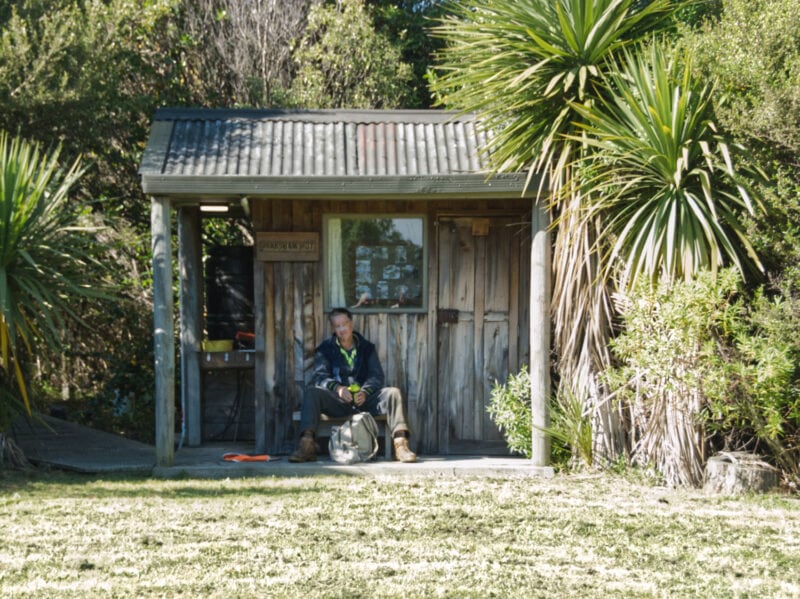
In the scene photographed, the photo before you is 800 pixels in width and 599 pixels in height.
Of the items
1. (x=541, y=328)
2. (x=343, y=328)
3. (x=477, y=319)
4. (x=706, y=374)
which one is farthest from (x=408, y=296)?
(x=706, y=374)

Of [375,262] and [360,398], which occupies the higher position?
[375,262]

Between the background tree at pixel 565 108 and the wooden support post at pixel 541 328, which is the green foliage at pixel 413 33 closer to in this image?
the background tree at pixel 565 108

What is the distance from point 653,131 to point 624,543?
3.07 metres

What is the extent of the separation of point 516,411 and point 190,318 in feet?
11.0

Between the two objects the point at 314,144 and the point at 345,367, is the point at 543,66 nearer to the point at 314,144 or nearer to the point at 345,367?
the point at 314,144

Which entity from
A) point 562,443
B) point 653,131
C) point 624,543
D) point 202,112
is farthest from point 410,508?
point 202,112

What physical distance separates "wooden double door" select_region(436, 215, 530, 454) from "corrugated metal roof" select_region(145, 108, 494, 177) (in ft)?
2.85

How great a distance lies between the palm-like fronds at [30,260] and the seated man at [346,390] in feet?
6.27

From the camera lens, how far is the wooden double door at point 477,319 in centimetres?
922

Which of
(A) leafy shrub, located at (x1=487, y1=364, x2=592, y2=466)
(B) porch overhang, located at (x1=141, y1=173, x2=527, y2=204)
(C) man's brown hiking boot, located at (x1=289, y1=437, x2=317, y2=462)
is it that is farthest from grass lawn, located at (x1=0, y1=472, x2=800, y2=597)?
(B) porch overhang, located at (x1=141, y1=173, x2=527, y2=204)

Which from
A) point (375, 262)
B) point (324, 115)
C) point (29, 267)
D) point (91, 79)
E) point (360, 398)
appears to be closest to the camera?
point (29, 267)

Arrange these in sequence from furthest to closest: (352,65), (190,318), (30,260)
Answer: (352,65) < (190,318) < (30,260)

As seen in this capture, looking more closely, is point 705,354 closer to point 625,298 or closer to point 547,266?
point 625,298

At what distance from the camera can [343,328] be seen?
340 inches
